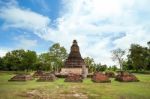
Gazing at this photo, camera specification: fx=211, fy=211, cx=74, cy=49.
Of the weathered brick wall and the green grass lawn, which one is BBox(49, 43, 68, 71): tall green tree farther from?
the green grass lawn

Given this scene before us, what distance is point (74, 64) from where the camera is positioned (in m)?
56.7

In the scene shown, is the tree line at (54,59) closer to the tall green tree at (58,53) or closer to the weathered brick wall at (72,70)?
the tall green tree at (58,53)

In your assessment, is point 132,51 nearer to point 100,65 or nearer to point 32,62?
point 100,65

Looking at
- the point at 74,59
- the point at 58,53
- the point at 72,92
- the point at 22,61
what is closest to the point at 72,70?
the point at 74,59

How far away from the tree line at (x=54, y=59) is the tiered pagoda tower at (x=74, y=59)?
1813cm

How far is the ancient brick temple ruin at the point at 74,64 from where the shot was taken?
55812 millimetres

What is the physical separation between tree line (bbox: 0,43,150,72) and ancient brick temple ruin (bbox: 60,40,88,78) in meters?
18.8

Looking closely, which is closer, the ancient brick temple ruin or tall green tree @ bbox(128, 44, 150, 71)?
the ancient brick temple ruin

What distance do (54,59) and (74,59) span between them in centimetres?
2221

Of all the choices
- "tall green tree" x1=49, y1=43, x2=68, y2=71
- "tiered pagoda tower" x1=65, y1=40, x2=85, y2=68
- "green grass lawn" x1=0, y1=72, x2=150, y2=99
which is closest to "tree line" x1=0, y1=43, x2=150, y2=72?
"tall green tree" x1=49, y1=43, x2=68, y2=71

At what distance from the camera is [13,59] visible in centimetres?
9581

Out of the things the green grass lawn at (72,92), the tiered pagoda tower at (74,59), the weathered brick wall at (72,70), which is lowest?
the green grass lawn at (72,92)

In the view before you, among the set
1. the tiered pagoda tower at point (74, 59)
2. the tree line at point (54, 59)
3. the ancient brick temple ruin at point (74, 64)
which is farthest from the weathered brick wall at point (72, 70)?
the tree line at point (54, 59)

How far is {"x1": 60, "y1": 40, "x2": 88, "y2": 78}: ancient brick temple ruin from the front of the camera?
55.8 meters
